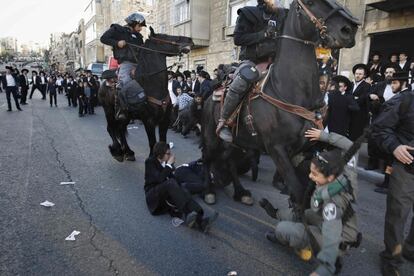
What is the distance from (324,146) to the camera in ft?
10.7

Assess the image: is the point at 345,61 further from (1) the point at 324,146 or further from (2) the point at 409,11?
(1) the point at 324,146

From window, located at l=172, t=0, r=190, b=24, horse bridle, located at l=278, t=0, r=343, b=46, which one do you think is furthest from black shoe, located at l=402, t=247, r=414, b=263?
window, located at l=172, t=0, r=190, b=24

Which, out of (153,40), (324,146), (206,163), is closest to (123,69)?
(153,40)

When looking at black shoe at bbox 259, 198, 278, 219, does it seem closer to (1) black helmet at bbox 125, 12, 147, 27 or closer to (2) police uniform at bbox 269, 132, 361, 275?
(2) police uniform at bbox 269, 132, 361, 275

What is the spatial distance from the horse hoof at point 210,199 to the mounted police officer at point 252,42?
3.66 feet

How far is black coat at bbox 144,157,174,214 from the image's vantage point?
4.03 metres

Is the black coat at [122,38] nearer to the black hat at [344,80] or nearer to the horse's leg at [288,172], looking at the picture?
the horse's leg at [288,172]

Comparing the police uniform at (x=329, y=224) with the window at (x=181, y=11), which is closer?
the police uniform at (x=329, y=224)

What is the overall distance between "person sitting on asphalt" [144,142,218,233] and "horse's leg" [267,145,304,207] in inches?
42.0

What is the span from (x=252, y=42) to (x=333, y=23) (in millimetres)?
964

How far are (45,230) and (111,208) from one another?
89cm

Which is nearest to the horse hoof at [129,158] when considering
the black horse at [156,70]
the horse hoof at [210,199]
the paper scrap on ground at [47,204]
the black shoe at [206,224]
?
the black horse at [156,70]

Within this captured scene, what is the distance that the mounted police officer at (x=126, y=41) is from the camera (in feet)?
18.4

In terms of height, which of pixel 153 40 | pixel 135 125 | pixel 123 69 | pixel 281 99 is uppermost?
pixel 153 40
